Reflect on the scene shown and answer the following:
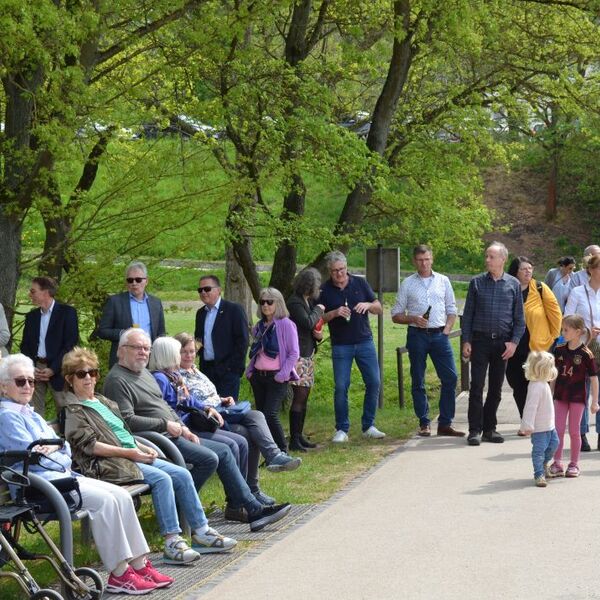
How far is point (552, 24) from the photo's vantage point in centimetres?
1958

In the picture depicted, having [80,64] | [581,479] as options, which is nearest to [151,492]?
[581,479]

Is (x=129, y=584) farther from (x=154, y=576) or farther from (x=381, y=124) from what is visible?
(x=381, y=124)

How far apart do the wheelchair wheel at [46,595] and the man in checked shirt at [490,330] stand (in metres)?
7.10

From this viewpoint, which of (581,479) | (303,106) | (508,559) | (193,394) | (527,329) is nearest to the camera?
(508,559)

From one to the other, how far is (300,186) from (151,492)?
8990 mm

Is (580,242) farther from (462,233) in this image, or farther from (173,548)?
(173,548)

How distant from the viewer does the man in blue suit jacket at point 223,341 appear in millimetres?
12227

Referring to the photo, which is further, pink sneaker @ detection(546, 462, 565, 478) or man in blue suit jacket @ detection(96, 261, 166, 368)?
man in blue suit jacket @ detection(96, 261, 166, 368)

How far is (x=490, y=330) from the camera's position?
42.4 feet

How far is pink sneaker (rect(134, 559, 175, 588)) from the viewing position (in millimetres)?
7418

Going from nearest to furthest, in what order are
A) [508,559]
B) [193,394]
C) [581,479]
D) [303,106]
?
[508,559] → [193,394] → [581,479] → [303,106]

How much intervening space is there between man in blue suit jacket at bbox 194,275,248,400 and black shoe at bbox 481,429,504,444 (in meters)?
2.63

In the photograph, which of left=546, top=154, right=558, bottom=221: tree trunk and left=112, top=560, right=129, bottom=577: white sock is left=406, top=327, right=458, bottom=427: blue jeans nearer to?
left=112, top=560, right=129, bottom=577: white sock

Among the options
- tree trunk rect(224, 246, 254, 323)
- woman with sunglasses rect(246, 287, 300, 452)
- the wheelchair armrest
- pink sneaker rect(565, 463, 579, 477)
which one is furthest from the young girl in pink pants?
tree trunk rect(224, 246, 254, 323)
